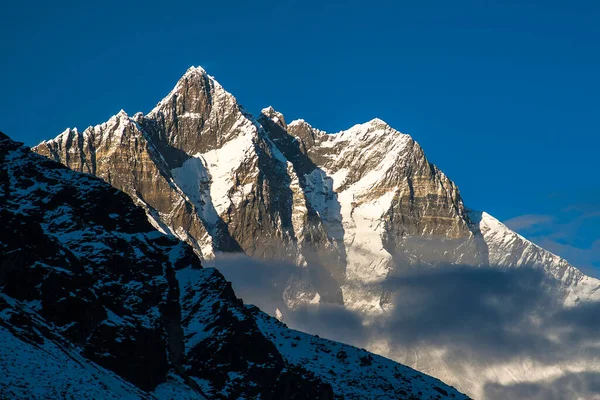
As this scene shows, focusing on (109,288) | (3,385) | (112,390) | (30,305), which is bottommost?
(3,385)

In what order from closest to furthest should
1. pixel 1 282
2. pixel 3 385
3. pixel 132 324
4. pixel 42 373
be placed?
pixel 3 385 < pixel 42 373 < pixel 1 282 < pixel 132 324

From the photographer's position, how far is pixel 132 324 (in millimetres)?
192500

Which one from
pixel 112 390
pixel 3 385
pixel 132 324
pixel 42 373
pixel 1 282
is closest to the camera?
pixel 3 385

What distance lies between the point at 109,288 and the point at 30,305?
21.1m

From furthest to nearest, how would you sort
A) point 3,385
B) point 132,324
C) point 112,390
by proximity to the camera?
point 132,324, point 112,390, point 3,385

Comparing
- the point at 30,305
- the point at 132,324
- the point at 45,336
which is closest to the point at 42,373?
the point at 45,336

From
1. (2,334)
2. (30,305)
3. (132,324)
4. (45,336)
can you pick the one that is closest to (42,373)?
(2,334)

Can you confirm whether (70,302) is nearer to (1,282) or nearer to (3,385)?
(1,282)

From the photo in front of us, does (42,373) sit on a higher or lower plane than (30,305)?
lower

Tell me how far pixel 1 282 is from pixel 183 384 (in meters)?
30.6

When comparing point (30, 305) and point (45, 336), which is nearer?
point (45, 336)

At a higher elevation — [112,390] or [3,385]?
[112,390]

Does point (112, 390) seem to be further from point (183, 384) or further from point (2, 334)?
point (183, 384)

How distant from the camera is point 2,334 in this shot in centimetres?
15375
